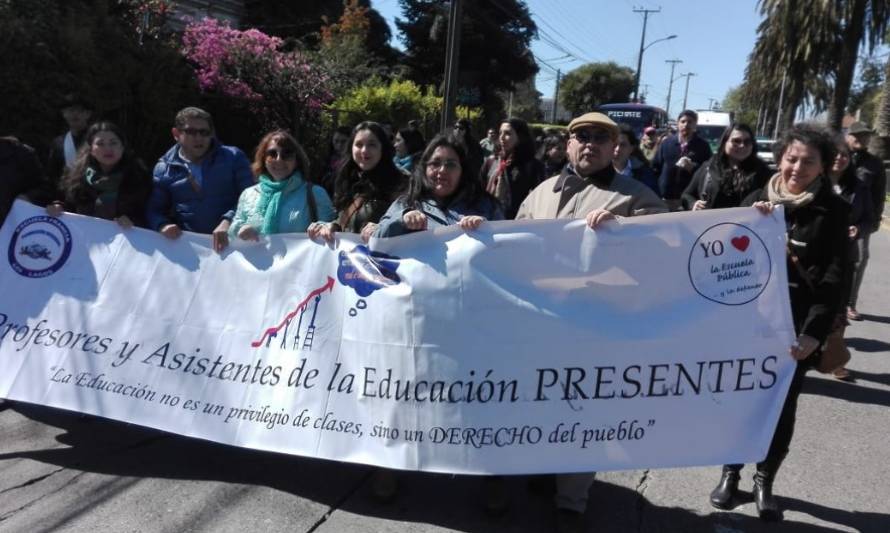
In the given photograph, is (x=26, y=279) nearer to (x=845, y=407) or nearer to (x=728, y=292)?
(x=728, y=292)

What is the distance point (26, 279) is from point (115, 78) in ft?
23.1

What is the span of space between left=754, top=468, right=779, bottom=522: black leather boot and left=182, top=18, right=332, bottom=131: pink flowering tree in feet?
38.5

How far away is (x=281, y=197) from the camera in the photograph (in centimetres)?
423

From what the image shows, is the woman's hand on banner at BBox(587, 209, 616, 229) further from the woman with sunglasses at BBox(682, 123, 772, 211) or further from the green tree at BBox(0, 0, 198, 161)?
the green tree at BBox(0, 0, 198, 161)

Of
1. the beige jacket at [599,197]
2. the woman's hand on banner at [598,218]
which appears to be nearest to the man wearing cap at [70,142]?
the beige jacket at [599,197]

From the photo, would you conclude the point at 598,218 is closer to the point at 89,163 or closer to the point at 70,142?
the point at 89,163

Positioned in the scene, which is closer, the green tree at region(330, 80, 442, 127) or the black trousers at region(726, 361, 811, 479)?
the black trousers at region(726, 361, 811, 479)

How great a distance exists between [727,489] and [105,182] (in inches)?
156

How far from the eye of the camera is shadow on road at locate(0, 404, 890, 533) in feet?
11.5

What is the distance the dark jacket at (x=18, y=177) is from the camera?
4652 millimetres

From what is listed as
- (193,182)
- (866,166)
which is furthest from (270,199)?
(866,166)

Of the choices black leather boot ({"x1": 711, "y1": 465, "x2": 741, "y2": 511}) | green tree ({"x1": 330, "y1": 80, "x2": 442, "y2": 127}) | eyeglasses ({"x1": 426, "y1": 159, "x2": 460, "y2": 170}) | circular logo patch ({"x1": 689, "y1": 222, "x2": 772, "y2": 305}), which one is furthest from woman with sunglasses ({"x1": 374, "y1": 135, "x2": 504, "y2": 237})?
green tree ({"x1": 330, "y1": 80, "x2": 442, "y2": 127})

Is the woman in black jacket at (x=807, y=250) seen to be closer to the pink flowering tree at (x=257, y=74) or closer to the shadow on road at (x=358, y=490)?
the shadow on road at (x=358, y=490)

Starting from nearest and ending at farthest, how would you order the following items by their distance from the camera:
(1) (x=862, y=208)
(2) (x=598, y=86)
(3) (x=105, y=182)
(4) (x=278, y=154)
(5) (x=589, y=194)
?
1. (5) (x=589, y=194)
2. (4) (x=278, y=154)
3. (3) (x=105, y=182)
4. (1) (x=862, y=208)
5. (2) (x=598, y=86)
